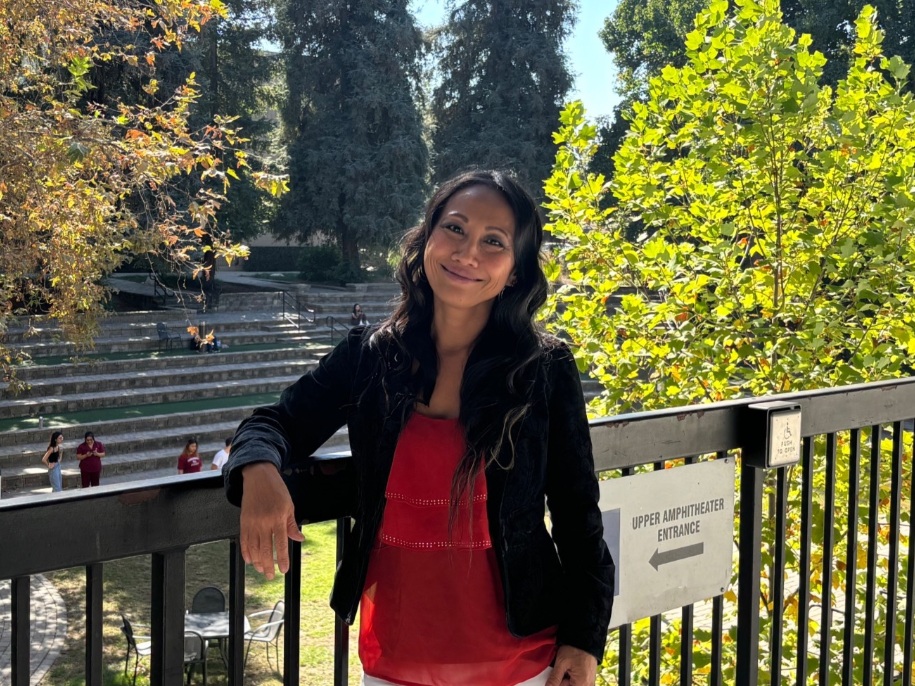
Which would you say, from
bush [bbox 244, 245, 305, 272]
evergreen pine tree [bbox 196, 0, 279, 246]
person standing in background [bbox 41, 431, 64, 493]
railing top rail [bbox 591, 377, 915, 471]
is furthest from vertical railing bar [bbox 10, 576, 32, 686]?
bush [bbox 244, 245, 305, 272]

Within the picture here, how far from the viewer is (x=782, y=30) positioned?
4.64m

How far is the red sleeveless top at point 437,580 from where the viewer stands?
1.65 metres

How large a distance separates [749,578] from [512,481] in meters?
0.93

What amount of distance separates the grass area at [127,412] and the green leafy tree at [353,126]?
550 inches

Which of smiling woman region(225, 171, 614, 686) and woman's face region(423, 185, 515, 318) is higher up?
woman's face region(423, 185, 515, 318)

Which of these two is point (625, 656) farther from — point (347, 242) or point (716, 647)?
point (347, 242)

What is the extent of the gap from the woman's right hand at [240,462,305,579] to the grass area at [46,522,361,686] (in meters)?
6.50

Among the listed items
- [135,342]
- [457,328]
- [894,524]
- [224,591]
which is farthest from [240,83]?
[457,328]

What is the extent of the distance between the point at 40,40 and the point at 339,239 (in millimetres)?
28950

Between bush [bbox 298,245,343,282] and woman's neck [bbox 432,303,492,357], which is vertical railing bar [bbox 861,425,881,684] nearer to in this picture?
woman's neck [bbox 432,303,492,357]

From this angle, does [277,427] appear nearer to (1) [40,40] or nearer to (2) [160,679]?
(2) [160,679]

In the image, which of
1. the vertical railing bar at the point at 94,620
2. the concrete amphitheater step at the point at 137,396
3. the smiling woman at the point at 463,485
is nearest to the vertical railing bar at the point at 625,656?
the smiling woman at the point at 463,485

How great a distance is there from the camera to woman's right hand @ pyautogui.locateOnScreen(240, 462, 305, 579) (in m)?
1.41

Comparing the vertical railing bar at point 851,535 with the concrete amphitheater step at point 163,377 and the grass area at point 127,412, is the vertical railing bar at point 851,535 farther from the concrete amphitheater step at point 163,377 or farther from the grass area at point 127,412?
the concrete amphitheater step at point 163,377
